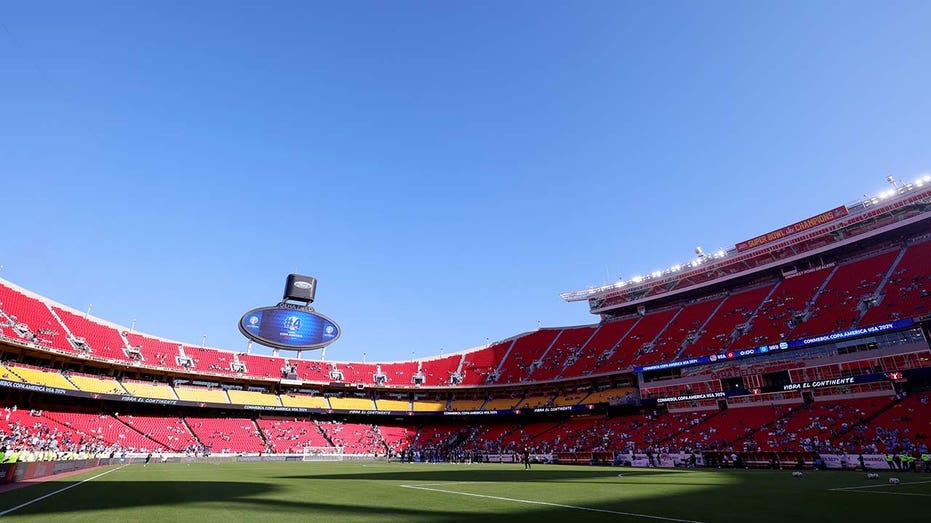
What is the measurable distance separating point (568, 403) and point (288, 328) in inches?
1753

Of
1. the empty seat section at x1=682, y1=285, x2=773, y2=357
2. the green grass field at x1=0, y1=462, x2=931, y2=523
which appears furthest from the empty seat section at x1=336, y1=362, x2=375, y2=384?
the green grass field at x1=0, y1=462, x2=931, y2=523

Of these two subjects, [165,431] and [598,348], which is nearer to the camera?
[165,431]

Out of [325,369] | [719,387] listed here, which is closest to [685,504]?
[719,387]

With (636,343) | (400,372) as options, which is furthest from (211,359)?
(636,343)

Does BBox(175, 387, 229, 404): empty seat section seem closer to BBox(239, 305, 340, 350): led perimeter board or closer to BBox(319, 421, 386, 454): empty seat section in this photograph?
BBox(239, 305, 340, 350): led perimeter board

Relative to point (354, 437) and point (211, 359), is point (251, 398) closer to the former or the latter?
point (211, 359)

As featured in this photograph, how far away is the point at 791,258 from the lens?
5538 centimetres

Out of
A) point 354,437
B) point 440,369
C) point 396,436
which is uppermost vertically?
point 440,369

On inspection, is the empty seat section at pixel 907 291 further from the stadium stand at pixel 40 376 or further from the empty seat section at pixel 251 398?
the stadium stand at pixel 40 376

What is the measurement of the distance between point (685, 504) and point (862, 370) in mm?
36272

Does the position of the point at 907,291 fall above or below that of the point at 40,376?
above

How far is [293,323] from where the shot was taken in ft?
237

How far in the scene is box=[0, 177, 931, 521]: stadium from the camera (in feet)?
57.6

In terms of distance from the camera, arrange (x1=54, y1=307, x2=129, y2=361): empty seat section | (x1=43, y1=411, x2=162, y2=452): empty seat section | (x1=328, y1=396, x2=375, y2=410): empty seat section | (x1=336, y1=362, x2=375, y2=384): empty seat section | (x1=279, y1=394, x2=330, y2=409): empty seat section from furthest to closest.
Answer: (x1=336, y1=362, x2=375, y2=384): empty seat section
(x1=328, y1=396, x2=375, y2=410): empty seat section
(x1=279, y1=394, x2=330, y2=409): empty seat section
(x1=54, y1=307, x2=129, y2=361): empty seat section
(x1=43, y1=411, x2=162, y2=452): empty seat section
